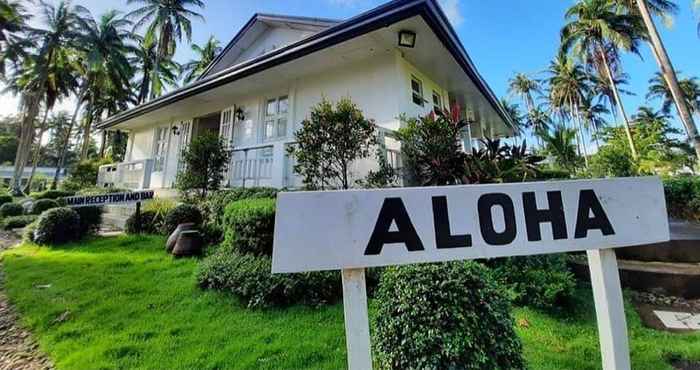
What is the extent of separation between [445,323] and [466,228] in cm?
88

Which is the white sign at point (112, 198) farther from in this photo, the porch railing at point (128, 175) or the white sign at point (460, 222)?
the white sign at point (460, 222)

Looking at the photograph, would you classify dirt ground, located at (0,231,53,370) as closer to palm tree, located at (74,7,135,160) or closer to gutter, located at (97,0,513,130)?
gutter, located at (97,0,513,130)

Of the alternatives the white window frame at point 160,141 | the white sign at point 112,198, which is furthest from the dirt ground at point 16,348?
the white window frame at point 160,141

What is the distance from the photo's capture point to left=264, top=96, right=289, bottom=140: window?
771cm

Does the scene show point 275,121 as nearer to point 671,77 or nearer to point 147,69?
point 671,77

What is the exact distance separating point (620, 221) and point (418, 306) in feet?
3.64

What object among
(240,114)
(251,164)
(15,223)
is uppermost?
(240,114)

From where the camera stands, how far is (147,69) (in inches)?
890

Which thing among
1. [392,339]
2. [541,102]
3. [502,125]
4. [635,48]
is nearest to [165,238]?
[392,339]

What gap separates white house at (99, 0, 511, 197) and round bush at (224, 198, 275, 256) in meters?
1.88

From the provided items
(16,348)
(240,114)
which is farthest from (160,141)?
(16,348)

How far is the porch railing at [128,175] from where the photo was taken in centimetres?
955

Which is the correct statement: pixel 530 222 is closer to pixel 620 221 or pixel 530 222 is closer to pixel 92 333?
pixel 620 221

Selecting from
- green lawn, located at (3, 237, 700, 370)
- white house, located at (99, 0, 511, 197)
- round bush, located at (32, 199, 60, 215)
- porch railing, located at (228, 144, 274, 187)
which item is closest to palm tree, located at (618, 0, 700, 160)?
white house, located at (99, 0, 511, 197)
